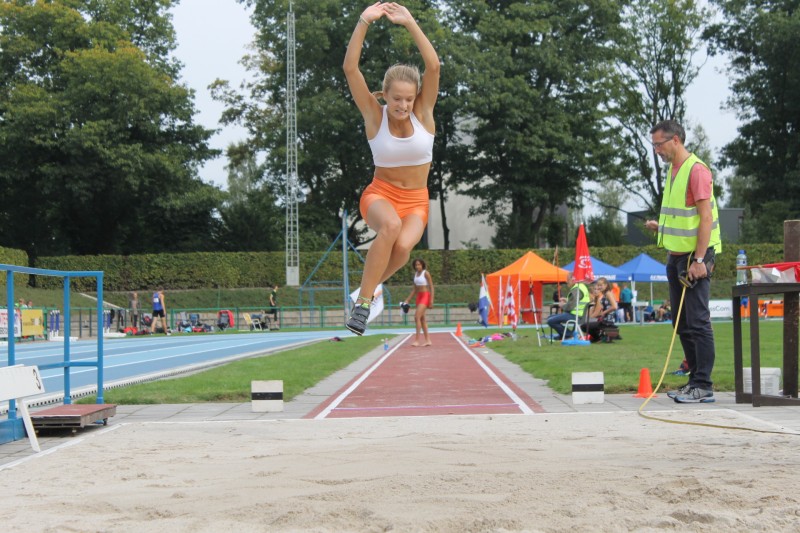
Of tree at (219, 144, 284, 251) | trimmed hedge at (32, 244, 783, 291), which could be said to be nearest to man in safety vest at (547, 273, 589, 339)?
trimmed hedge at (32, 244, 783, 291)

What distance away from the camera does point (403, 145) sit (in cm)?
600

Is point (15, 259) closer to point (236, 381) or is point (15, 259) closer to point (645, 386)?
point (236, 381)

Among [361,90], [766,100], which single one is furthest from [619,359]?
[766,100]

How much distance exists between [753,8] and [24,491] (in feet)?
173

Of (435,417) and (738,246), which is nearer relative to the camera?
(435,417)

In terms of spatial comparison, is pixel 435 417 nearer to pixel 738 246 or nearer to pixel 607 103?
pixel 738 246

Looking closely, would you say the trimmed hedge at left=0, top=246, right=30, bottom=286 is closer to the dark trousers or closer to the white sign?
the white sign

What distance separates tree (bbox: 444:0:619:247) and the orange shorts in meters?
33.8

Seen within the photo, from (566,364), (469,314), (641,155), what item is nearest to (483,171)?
(469,314)

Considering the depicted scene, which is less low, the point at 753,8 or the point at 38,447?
the point at 753,8

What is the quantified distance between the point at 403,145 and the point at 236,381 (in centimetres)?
642

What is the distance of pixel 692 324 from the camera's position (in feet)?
28.8

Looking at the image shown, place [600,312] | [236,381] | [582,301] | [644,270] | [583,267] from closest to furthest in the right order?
[236,381] < [583,267] < [582,301] < [600,312] < [644,270]

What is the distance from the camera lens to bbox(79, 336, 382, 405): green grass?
10.0m
